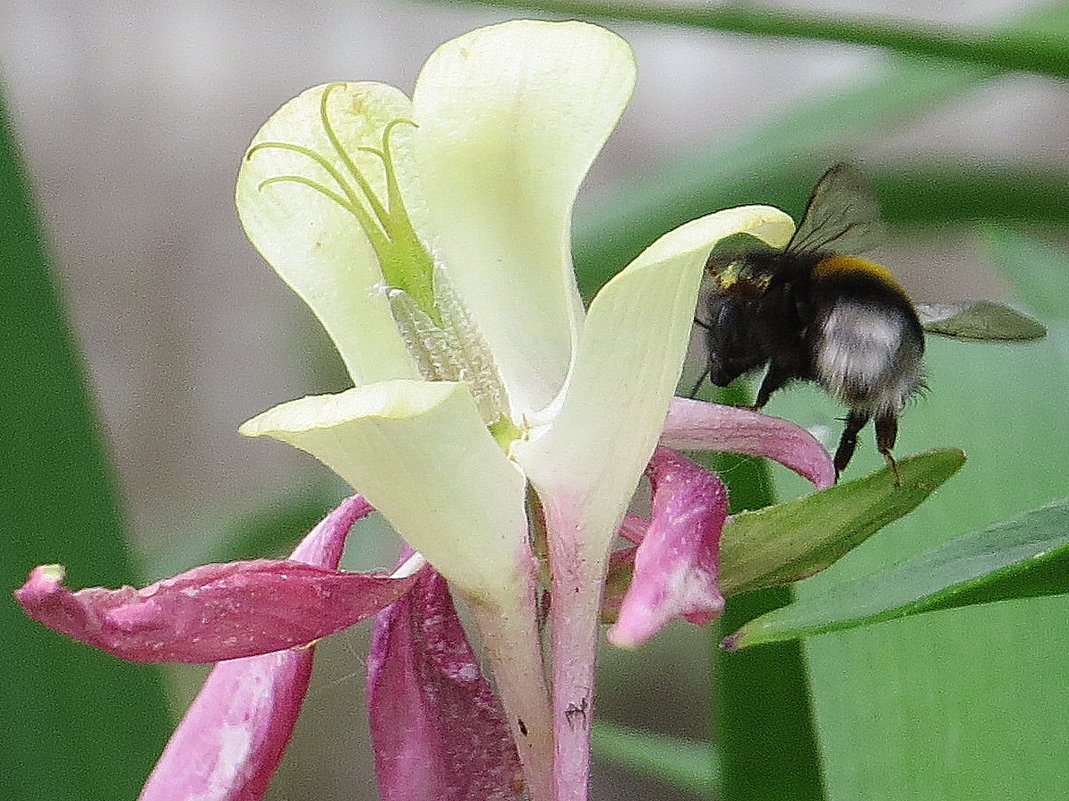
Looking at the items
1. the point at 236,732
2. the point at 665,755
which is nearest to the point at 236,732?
the point at 236,732

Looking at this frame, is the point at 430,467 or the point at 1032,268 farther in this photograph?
the point at 1032,268

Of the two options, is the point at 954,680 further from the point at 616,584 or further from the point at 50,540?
the point at 50,540

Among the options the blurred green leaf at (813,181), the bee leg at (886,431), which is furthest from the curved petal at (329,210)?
the blurred green leaf at (813,181)

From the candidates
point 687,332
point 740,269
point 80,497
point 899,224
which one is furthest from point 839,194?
point 899,224

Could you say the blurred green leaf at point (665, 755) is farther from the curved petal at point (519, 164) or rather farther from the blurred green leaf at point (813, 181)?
the curved petal at point (519, 164)

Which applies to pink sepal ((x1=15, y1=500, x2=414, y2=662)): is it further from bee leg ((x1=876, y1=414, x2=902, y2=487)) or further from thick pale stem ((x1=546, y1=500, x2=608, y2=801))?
bee leg ((x1=876, y1=414, x2=902, y2=487))

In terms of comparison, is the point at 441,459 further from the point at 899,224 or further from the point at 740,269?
the point at 899,224

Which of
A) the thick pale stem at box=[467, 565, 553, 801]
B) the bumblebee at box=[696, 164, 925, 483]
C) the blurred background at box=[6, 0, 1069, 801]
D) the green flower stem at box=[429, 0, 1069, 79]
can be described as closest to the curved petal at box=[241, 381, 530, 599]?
the thick pale stem at box=[467, 565, 553, 801]
